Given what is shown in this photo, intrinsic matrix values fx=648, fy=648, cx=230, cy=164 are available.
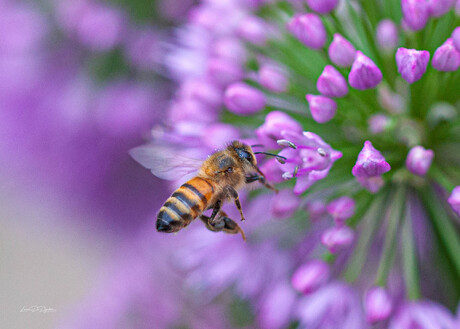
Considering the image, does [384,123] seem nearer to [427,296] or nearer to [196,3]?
[427,296]

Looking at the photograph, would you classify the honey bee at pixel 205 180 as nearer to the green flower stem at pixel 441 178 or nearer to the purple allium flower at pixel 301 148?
the purple allium flower at pixel 301 148

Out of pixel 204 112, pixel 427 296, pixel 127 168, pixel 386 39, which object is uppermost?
pixel 127 168

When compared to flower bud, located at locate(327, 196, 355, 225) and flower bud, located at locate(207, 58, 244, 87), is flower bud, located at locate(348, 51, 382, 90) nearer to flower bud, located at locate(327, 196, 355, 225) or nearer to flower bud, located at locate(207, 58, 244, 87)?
flower bud, located at locate(327, 196, 355, 225)

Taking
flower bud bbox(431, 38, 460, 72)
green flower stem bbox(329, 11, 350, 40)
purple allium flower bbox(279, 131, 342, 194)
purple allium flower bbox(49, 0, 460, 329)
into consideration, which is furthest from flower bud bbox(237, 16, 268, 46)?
flower bud bbox(431, 38, 460, 72)

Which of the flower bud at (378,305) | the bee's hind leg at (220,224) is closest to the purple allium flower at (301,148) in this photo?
the flower bud at (378,305)

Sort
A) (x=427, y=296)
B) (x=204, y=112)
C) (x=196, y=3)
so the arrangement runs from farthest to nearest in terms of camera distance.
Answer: (x=196, y=3), (x=204, y=112), (x=427, y=296)

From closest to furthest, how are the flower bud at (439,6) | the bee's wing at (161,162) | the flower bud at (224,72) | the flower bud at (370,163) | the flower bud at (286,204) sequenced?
the flower bud at (370,163)
the flower bud at (439,6)
the bee's wing at (161,162)
the flower bud at (286,204)
the flower bud at (224,72)

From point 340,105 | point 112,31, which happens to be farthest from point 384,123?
point 112,31
